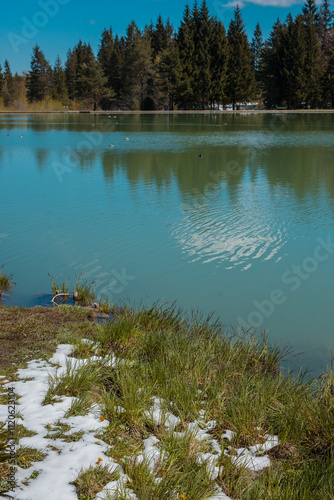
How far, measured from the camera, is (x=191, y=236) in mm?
9195

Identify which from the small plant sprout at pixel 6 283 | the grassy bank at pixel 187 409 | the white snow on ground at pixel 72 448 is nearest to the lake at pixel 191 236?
the small plant sprout at pixel 6 283

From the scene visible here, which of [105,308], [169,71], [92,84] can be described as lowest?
[105,308]

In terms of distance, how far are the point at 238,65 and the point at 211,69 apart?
3780 millimetres

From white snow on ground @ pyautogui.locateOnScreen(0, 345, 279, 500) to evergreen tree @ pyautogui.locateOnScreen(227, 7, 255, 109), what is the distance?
228 ft

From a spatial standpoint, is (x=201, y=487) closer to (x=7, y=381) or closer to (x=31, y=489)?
(x=31, y=489)

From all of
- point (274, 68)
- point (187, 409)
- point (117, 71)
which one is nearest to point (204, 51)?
point (274, 68)

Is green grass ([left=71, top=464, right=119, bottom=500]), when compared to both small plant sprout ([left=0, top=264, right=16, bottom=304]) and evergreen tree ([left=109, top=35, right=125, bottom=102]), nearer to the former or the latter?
small plant sprout ([left=0, top=264, right=16, bottom=304])

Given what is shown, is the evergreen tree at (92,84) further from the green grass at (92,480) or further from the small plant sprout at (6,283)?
the green grass at (92,480)

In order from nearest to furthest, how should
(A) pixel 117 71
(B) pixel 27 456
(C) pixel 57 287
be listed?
(B) pixel 27 456
(C) pixel 57 287
(A) pixel 117 71

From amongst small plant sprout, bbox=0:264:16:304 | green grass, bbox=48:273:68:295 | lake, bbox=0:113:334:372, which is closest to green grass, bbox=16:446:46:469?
lake, bbox=0:113:334:372

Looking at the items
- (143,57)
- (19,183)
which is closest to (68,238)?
(19,183)

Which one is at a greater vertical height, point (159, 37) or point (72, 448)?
point (159, 37)

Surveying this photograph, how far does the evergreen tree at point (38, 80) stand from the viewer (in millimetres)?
87562

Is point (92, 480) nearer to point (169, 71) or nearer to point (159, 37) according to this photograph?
point (169, 71)
